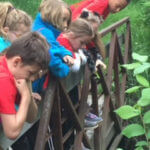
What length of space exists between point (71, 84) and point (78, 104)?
45 cm

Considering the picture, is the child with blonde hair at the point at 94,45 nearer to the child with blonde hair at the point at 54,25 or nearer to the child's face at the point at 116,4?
the child's face at the point at 116,4

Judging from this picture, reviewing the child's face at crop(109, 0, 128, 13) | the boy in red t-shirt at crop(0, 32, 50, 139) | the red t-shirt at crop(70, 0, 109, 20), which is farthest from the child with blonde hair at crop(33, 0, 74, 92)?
the child's face at crop(109, 0, 128, 13)

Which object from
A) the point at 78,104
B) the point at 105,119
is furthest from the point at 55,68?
the point at 105,119

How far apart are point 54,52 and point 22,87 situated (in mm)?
628

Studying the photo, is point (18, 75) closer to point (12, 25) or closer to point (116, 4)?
point (12, 25)

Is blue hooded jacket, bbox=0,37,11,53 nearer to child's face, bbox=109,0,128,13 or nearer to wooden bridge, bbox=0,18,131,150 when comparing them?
wooden bridge, bbox=0,18,131,150

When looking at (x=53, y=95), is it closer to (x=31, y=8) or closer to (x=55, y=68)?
(x=55, y=68)

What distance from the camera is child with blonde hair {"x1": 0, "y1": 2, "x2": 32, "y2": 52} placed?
2850 mm

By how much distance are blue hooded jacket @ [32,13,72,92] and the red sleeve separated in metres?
0.61

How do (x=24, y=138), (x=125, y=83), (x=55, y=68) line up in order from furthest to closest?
1. (x=125, y=83)
2. (x=24, y=138)
3. (x=55, y=68)

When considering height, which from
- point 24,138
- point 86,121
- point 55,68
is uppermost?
point 55,68

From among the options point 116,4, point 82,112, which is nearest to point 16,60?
point 82,112

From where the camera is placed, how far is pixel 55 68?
2.66m

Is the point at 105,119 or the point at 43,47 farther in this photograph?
the point at 105,119
